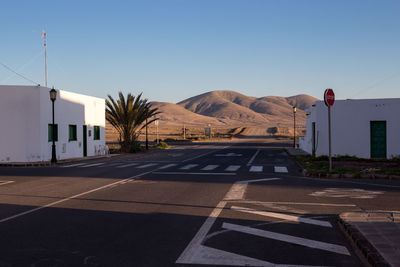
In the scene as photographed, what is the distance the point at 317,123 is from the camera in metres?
28.2

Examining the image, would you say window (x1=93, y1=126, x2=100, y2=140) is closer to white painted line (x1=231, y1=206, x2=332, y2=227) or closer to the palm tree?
the palm tree

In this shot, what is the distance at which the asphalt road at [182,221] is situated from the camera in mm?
5707

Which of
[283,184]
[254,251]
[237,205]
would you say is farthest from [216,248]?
[283,184]

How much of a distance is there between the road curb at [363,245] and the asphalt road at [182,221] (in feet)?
0.47

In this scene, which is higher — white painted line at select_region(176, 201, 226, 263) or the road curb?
the road curb

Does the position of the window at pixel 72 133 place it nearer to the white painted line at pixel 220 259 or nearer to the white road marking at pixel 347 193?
the white road marking at pixel 347 193

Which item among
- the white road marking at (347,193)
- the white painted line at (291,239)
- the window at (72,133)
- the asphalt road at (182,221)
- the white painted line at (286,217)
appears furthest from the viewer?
the window at (72,133)

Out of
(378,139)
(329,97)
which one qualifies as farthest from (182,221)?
(378,139)

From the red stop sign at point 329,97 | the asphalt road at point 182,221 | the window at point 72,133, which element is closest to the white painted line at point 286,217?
the asphalt road at point 182,221

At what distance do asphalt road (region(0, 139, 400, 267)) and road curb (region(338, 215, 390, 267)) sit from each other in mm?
143

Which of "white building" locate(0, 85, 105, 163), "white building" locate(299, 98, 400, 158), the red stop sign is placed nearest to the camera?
the red stop sign

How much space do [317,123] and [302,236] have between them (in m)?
22.4

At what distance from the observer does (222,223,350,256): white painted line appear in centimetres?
613

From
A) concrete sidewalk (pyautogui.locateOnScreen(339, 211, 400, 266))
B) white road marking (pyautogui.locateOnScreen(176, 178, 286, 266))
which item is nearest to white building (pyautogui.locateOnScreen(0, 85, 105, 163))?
Answer: white road marking (pyautogui.locateOnScreen(176, 178, 286, 266))
